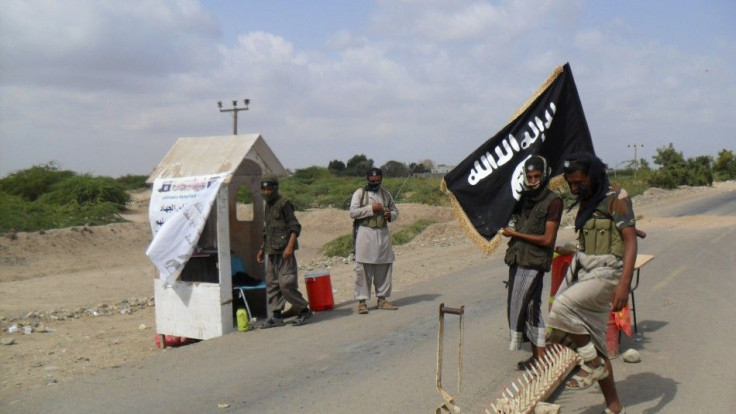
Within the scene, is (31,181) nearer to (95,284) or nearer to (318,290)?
(95,284)

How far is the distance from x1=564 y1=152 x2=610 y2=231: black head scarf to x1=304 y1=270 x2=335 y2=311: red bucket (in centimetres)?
499

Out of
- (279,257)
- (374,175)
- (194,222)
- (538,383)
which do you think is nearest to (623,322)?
(538,383)

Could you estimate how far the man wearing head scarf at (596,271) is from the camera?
4699mm

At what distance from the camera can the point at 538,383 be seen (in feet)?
16.5

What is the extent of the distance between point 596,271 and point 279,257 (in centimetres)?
451

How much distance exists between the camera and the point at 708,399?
5309mm

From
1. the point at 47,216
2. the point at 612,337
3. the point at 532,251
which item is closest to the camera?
the point at 532,251

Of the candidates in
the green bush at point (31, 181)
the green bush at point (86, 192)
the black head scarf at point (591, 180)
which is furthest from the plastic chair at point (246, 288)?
the green bush at point (31, 181)

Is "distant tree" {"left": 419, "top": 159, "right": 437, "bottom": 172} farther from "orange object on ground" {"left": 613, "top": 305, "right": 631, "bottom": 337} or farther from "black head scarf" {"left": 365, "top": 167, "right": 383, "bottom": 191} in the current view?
"orange object on ground" {"left": 613, "top": 305, "right": 631, "bottom": 337}

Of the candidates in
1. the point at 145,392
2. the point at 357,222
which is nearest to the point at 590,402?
the point at 145,392

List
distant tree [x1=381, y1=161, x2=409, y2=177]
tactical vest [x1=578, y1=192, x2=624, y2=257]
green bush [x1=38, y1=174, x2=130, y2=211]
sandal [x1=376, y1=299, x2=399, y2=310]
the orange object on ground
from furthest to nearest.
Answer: distant tree [x1=381, y1=161, x2=409, y2=177] < green bush [x1=38, y1=174, x2=130, y2=211] < sandal [x1=376, y1=299, x2=399, y2=310] < the orange object on ground < tactical vest [x1=578, y1=192, x2=624, y2=257]

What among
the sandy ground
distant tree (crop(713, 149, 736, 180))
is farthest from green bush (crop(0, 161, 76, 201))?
distant tree (crop(713, 149, 736, 180))

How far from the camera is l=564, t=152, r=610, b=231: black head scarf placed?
16.0 ft

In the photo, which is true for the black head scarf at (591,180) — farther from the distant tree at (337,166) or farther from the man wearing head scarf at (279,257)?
the distant tree at (337,166)
